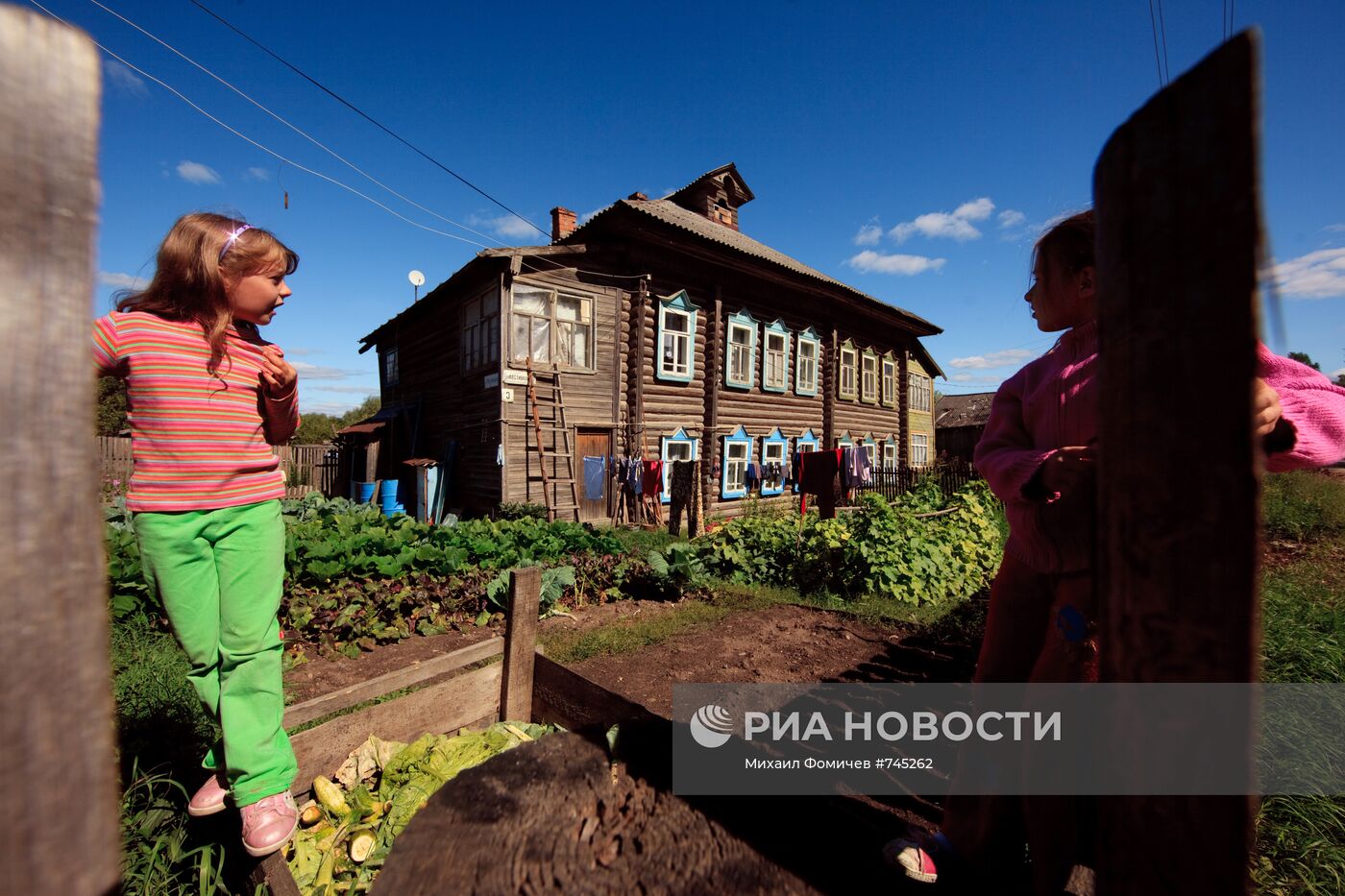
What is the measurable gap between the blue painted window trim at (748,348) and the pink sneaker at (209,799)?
12216 millimetres

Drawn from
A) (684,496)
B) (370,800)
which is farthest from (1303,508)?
(370,800)

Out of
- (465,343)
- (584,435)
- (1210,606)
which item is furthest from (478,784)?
(465,343)

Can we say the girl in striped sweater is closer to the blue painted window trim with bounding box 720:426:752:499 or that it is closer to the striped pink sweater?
the striped pink sweater

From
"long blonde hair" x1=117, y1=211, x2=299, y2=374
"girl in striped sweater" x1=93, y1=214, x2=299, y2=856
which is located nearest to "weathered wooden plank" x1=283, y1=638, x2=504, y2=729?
"girl in striped sweater" x1=93, y1=214, x2=299, y2=856

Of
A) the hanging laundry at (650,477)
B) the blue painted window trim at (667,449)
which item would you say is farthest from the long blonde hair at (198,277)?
the blue painted window trim at (667,449)

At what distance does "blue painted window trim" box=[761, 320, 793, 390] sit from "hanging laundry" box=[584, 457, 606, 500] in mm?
5414

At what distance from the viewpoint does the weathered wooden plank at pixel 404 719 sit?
2.13 meters

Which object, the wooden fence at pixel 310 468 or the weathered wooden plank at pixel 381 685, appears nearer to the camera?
the weathered wooden plank at pixel 381 685

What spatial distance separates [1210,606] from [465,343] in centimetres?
1295

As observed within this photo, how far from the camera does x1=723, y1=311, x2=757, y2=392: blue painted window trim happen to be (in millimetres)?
13367

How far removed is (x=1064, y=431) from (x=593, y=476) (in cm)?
1030

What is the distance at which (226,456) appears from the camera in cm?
156

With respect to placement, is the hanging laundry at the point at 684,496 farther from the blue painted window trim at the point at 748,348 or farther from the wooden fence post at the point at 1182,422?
the wooden fence post at the point at 1182,422

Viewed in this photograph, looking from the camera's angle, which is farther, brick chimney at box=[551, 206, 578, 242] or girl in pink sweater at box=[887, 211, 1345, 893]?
brick chimney at box=[551, 206, 578, 242]
